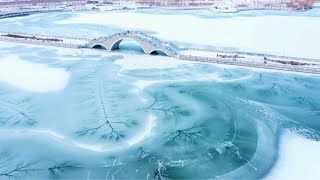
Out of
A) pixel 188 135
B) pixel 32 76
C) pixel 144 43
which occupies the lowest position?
pixel 188 135

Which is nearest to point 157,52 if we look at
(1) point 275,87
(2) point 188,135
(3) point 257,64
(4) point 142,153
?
(3) point 257,64

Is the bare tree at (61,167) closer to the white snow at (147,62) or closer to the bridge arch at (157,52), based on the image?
the white snow at (147,62)

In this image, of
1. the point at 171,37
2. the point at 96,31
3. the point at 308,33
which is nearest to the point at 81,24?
the point at 96,31

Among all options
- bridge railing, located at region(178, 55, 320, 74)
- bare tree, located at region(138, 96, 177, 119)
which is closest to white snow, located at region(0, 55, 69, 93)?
bare tree, located at region(138, 96, 177, 119)

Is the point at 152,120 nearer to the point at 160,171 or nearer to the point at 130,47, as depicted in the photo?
the point at 160,171

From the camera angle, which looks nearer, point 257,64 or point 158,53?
point 257,64

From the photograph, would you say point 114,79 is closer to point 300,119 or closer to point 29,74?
point 29,74

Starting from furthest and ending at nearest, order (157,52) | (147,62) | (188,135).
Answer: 1. (157,52)
2. (147,62)
3. (188,135)
